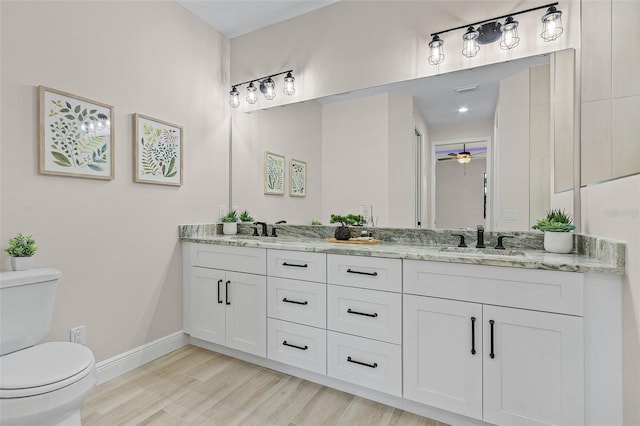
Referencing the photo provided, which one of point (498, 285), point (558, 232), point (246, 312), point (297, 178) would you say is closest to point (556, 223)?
point (558, 232)

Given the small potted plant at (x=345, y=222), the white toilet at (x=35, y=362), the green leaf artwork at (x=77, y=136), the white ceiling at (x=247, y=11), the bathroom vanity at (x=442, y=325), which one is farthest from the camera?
the white ceiling at (x=247, y=11)

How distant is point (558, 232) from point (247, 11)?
9.16 ft

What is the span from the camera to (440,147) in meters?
2.19

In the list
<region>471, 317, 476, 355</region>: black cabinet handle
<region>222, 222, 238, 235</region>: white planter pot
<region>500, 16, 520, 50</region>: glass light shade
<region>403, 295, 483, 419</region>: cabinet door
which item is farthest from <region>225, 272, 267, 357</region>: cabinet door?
<region>500, 16, 520, 50</region>: glass light shade

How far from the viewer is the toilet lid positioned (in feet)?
4.04

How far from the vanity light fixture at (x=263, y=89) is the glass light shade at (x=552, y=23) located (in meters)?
1.76

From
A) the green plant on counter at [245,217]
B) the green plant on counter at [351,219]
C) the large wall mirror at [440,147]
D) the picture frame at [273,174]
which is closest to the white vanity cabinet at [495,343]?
the large wall mirror at [440,147]

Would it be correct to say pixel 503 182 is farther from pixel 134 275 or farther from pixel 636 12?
pixel 134 275

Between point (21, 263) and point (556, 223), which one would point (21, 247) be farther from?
point (556, 223)

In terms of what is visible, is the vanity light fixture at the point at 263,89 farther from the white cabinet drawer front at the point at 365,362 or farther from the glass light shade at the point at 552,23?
the white cabinet drawer front at the point at 365,362

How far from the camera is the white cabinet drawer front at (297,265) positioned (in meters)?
1.94

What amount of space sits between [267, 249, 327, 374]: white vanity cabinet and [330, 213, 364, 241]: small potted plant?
1.36ft

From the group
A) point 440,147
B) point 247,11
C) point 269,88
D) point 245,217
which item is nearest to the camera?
point 440,147

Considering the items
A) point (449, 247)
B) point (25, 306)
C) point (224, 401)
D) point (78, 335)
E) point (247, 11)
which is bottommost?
point (224, 401)
